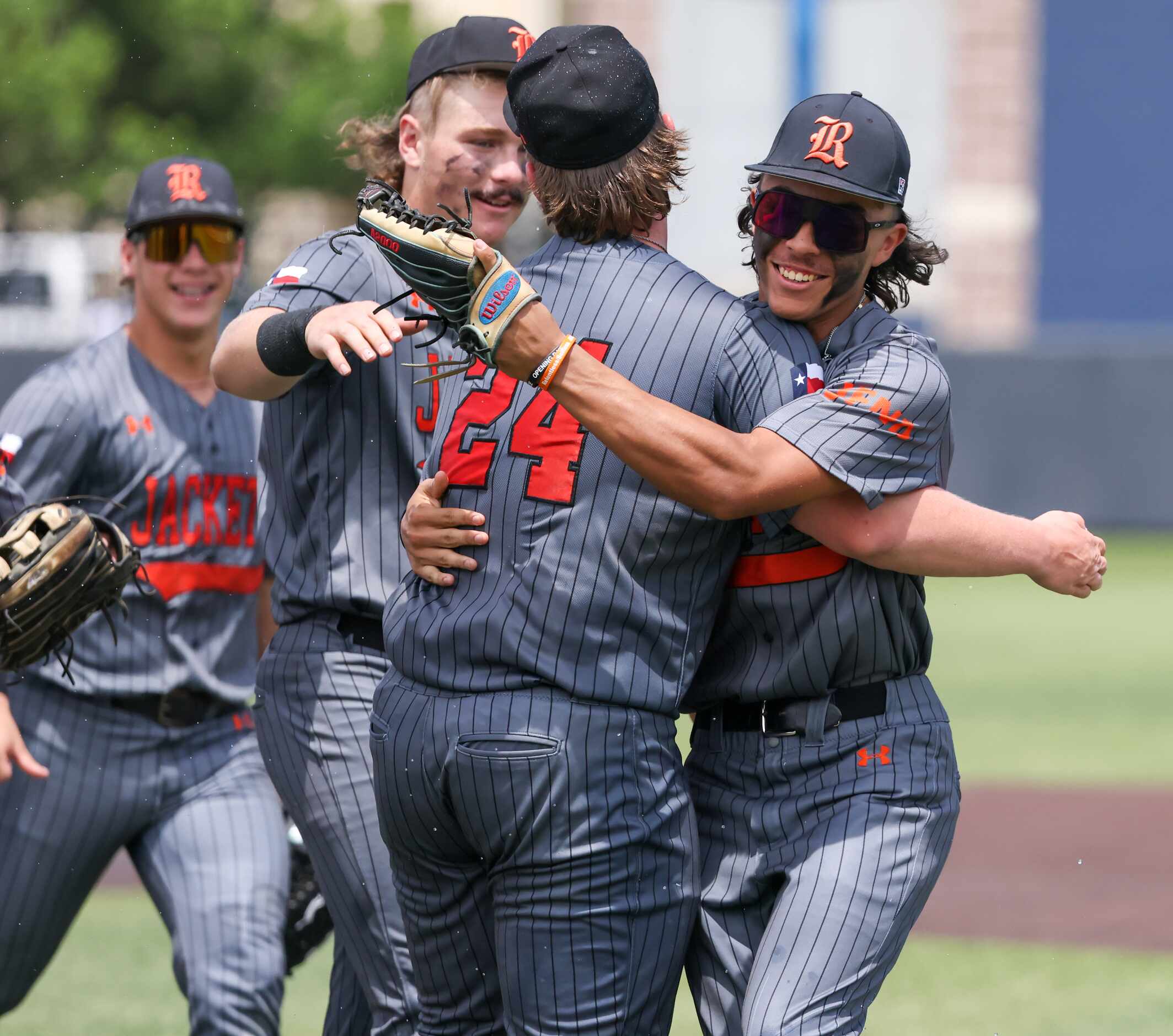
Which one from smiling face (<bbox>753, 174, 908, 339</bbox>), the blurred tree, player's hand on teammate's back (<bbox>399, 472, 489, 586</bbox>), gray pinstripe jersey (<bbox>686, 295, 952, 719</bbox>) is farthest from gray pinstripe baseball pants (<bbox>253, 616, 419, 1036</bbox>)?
the blurred tree

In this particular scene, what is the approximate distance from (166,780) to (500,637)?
5.61ft

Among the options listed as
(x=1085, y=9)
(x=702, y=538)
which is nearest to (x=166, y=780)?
(x=702, y=538)

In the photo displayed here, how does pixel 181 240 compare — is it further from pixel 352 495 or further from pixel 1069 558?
pixel 1069 558

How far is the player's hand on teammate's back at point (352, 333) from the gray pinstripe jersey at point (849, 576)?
0.72m

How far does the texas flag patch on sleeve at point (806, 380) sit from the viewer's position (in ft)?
9.67

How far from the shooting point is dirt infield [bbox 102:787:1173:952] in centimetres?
633

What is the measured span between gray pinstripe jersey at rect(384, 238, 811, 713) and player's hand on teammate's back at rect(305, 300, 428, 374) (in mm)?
210

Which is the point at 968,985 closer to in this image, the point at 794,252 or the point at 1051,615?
the point at 794,252

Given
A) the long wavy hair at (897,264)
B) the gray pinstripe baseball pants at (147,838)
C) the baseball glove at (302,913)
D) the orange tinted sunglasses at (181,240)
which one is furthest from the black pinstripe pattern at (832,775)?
the orange tinted sunglasses at (181,240)

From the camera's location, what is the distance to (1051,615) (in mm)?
Answer: 14852

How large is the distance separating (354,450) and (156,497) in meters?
0.92

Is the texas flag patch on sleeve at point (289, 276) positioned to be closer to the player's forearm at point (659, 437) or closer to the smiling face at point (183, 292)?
the smiling face at point (183, 292)

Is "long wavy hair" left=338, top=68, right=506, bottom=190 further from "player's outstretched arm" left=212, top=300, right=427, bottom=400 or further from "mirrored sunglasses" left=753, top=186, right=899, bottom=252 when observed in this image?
"mirrored sunglasses" left=753, top=186, right=899, bottom=252

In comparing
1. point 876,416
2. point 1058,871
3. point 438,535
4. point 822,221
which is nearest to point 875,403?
point 876,416
